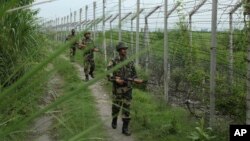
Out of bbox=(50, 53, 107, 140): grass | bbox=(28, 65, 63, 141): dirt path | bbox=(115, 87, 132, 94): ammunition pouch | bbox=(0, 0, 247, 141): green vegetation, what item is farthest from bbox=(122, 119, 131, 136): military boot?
bbox=(50, 53, 107, 140): grass

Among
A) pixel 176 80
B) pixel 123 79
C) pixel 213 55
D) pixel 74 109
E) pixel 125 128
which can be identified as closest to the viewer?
pixel 74 109

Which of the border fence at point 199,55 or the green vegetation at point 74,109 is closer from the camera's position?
the green vegetation at point 74,109

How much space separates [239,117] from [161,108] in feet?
9.49

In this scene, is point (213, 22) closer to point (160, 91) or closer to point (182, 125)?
point (182, 125)

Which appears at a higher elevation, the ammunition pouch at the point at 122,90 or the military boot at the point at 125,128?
the ammunition pouch at the point at 122,90

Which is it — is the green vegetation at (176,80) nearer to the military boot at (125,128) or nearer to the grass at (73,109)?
the military boot at (125,128)

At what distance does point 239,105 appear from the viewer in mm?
6285

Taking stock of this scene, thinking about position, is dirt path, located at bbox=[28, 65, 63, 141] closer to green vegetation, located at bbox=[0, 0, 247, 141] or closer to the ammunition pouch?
green vegetation, located at bbox=[0, 0, 247, 141]

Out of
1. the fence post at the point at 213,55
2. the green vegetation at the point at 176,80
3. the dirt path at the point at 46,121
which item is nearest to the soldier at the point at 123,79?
the green vegetation at the point at 176,80

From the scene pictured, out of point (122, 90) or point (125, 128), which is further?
point (125, 128)

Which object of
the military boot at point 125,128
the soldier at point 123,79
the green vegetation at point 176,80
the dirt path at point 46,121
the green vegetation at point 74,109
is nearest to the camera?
the green vegetation at point 74,109

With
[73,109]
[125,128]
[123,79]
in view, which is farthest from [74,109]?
[125,128]

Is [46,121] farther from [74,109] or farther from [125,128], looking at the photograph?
[125,128]

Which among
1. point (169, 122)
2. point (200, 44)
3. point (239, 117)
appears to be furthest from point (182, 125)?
point (200, 44)
